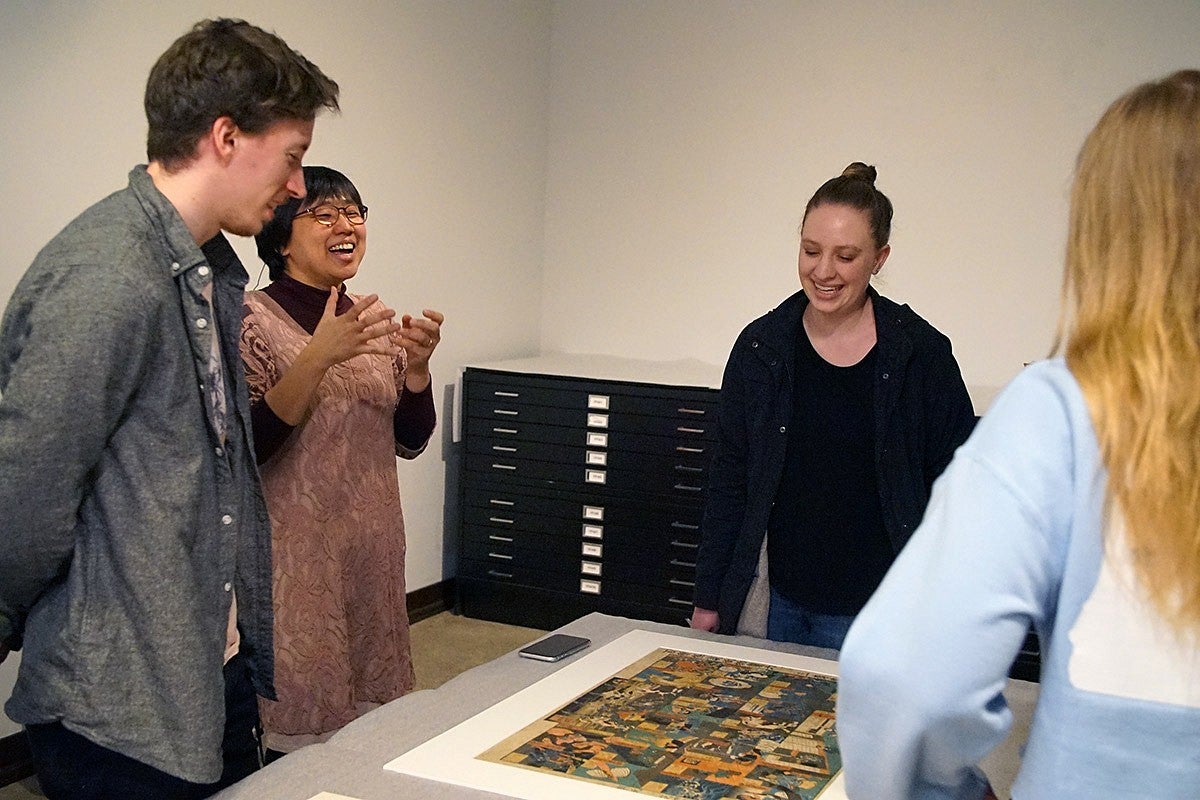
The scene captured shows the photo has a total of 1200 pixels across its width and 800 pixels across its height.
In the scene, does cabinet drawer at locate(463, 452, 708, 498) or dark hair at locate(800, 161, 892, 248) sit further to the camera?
cabinet drawer at locate(463, 452, 708, 498)

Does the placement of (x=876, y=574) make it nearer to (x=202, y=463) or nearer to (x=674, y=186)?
(x=202, y=463)

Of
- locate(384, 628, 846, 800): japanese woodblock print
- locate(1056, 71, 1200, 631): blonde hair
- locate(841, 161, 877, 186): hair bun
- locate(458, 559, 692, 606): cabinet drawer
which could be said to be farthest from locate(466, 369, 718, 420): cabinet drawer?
locate(1056, 71, 1200, 631): blonde hair

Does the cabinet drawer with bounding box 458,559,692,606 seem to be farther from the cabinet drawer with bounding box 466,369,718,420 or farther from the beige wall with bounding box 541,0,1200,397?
the beige wall with bounding box 541,0,1200,397

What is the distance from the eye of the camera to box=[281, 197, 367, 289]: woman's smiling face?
8.06 feet

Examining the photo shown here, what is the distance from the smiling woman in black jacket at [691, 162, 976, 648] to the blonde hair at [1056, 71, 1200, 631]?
1.33m

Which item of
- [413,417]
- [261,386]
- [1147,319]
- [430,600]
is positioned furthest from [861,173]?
[430,600]

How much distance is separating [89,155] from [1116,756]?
10.4 feet

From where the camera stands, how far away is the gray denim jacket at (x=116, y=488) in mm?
1437

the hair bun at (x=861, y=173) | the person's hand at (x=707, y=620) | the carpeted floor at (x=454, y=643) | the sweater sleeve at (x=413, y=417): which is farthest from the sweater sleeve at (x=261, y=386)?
the carpeted floor at (x=454, y=643)

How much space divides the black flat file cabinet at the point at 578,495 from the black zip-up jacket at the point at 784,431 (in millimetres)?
2027

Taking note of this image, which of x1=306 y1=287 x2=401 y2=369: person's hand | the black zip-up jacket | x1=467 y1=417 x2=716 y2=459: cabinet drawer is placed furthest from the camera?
x1=467 y1=417 x2=716 y2=459: cabinet drawer

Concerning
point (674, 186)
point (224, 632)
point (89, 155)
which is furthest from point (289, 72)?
point (674, 186)

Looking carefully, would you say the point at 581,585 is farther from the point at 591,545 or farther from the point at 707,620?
the point at 707,620

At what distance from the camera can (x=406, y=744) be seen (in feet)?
5.40
